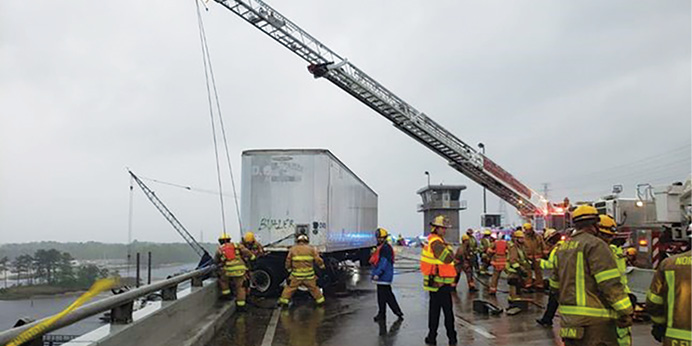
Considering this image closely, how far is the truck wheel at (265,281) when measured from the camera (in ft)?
42.5

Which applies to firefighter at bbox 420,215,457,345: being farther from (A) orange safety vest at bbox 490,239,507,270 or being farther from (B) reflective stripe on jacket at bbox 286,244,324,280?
(A) orange safety vest at bbox 490,239,507,270

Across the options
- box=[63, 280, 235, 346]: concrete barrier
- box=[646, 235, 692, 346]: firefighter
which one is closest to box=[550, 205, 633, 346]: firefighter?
box=[646, 235, 692, 346]: firefighter

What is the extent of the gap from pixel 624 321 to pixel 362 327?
18.5ft

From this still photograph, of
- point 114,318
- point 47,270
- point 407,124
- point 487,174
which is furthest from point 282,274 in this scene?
point 487,174

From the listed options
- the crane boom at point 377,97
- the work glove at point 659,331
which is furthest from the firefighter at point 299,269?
the crane boom at point 377,97

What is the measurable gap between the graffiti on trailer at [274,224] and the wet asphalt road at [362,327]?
1.65 metres

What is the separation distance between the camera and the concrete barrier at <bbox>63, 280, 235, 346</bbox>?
16.9 ft

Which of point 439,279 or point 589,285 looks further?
point 439,279

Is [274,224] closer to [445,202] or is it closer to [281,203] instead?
[281,203]

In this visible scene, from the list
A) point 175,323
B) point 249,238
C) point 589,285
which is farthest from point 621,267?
point 249,238

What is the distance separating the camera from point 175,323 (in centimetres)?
736

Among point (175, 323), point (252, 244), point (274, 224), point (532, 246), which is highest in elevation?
point (274, 224)

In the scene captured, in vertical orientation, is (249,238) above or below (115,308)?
above

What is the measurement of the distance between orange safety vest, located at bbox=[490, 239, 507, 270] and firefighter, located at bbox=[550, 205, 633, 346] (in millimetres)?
9565
